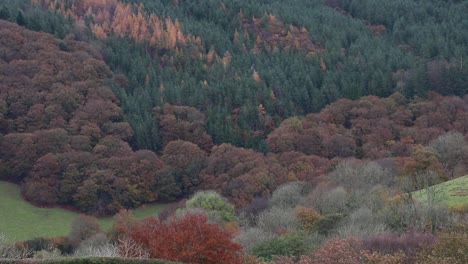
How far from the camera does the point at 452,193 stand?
6075 centimetres

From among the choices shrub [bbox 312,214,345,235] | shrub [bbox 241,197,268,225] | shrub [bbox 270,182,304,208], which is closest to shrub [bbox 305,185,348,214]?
shrub [bbox 270,182,304,208]

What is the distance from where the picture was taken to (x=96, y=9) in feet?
Result: 516

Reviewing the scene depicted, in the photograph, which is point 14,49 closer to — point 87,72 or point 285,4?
point 87,72

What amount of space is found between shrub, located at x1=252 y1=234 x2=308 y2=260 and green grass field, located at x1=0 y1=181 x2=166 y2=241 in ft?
111

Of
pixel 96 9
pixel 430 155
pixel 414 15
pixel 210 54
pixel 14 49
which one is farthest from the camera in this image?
pixel 414 15

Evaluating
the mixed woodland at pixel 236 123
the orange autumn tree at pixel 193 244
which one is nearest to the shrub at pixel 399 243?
the mixed woodland at pixel 236 123

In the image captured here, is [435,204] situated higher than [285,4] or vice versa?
[435,204]

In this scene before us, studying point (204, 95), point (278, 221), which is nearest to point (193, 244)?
point (278, 221)

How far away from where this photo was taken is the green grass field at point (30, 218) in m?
77.2

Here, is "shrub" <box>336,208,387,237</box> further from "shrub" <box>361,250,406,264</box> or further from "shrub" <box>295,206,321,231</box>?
"shrub" <box>361,250,406,264</box>

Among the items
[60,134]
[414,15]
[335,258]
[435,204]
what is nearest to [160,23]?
[60,134]

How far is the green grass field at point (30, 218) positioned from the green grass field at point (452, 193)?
41.6 metres

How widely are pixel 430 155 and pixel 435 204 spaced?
26894 millimetres

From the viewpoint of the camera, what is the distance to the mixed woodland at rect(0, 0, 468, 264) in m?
55.6
